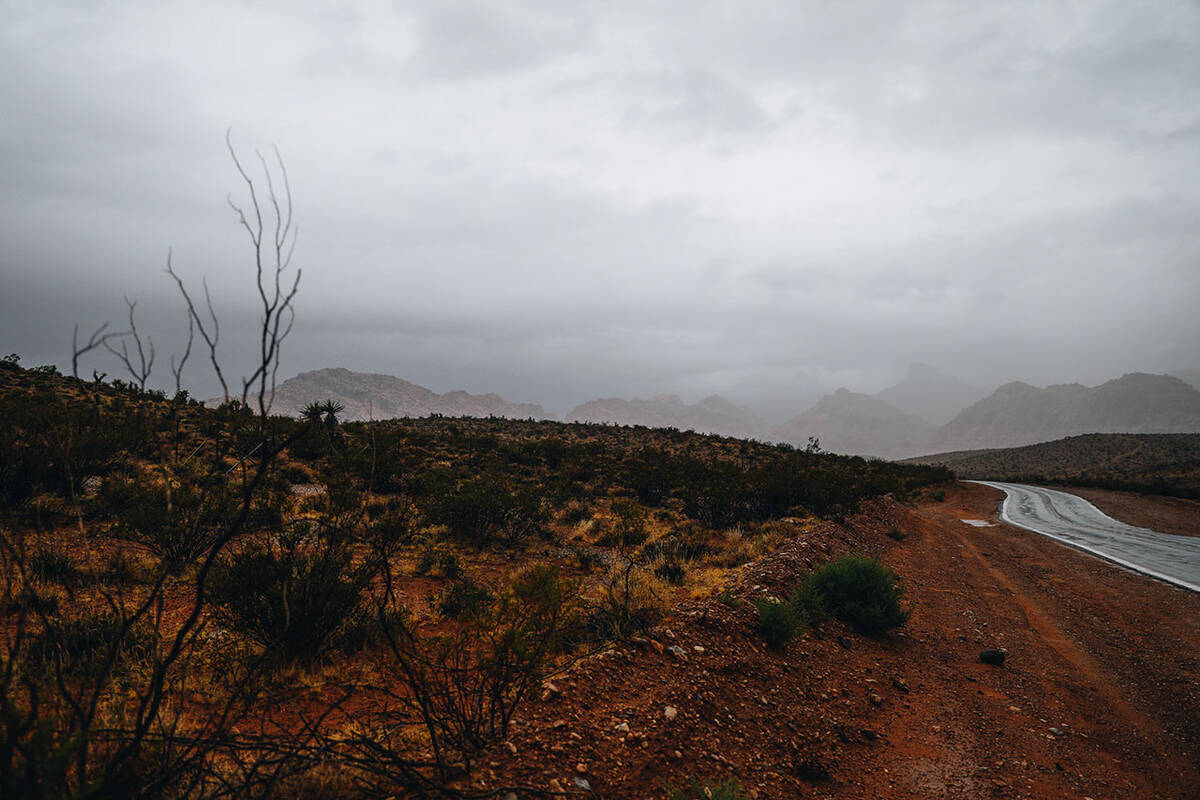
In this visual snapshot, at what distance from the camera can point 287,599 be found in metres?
5.04

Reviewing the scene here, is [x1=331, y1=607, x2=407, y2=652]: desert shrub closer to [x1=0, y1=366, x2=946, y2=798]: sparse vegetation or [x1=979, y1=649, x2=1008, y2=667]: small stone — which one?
[x1=0, y1=366, x2=946, y2=798]: sparse vegetation

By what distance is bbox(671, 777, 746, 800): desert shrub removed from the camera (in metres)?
3.29

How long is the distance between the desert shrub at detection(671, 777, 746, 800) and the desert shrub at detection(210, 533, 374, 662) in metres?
3.44

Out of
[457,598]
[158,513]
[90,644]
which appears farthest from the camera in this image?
[158,513]

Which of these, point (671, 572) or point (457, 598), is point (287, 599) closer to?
point (457, 598)

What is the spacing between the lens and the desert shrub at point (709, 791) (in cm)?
329

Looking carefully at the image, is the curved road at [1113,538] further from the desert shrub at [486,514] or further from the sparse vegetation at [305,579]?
the desert shrub at [486,514]

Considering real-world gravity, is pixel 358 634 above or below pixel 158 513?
below

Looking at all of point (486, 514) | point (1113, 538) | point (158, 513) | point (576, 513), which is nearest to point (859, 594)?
point (486, 514)

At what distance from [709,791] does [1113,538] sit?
16.8 meters

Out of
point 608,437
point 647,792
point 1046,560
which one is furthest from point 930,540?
point 608,437

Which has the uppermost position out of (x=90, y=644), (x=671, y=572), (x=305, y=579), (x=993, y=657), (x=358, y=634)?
(x=305, y=579)

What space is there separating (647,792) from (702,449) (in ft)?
102

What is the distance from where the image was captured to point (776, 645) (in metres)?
6.27
